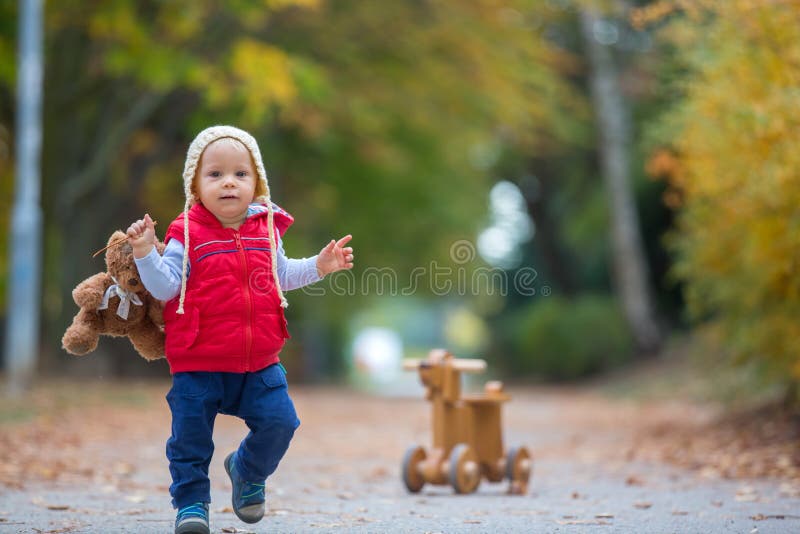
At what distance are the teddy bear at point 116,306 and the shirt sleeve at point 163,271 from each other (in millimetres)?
144

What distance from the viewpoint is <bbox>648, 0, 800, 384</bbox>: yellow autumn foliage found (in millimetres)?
10039

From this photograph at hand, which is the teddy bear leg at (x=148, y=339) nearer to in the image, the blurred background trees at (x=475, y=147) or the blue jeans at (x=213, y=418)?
the blue jeans at (x=213, y=418)

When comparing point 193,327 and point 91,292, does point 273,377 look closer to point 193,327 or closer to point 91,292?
point 193,327

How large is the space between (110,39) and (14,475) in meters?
10.5

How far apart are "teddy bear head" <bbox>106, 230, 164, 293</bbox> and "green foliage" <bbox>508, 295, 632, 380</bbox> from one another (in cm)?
2329

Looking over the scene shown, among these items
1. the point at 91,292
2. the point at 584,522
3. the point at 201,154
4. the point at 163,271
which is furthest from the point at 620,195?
the point at 163,271

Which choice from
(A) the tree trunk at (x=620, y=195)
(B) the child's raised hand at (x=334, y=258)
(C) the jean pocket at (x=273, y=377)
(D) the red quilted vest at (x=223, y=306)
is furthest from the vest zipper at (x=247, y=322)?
(A) the tree trunk at (x=620, y=195)

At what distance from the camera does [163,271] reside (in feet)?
16.8

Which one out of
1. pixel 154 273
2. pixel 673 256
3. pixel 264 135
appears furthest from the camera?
pixel 673 256

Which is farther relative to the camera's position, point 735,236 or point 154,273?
point 735,236

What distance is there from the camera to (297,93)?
1667 cm

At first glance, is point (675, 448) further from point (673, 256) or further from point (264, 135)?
point (673, 256)

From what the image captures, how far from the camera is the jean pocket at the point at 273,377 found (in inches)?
209

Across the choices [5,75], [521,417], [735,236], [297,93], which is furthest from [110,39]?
[735,236]
